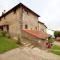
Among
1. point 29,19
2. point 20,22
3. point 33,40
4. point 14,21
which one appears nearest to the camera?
point 33,40

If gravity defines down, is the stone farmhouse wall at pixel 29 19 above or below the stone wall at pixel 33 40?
above

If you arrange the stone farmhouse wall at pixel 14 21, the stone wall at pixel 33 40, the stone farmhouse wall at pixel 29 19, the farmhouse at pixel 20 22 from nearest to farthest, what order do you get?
1. the stone wall at pixel 33 40
2. the farmhouse at pixel 20 22
3. the stone farmhouse wall at pixel 14 21
4. the stone farmhouse wall at pixel 29 19

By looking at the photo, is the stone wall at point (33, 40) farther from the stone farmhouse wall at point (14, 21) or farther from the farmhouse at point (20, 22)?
the stone farmhouse wall at point (14, 21)

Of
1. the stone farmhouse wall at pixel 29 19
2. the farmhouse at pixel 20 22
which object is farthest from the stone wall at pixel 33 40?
the stone farmhouse wall at pixel 29 19

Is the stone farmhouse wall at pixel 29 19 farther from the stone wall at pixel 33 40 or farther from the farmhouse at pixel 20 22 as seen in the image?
the stone wall at pixel 33 40

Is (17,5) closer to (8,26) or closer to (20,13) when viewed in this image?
(20,13)

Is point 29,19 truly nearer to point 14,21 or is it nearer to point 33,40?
point 14,21

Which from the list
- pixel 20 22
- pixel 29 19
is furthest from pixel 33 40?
pixel 29 19

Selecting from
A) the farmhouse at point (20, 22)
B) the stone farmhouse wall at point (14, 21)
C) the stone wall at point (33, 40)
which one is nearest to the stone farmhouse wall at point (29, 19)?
the farmhouse at point (20, 22)

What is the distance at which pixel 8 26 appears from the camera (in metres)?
39.6

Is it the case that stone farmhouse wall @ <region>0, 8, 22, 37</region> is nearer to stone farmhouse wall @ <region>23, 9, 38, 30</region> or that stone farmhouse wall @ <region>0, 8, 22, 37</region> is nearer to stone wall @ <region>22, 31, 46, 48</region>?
stone farmhouse wall @ <region>23, 9, 38, 30</region>

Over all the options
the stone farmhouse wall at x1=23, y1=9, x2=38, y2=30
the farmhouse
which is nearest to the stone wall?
the farmhouse

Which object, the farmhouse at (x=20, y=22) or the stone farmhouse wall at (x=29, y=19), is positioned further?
the stone farmhouse wall at (x=29, y=19)

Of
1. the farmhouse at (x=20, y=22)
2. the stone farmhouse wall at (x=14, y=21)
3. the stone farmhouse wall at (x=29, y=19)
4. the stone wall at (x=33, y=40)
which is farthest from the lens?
the stone farmhouse wall at (x=29, y=19)
